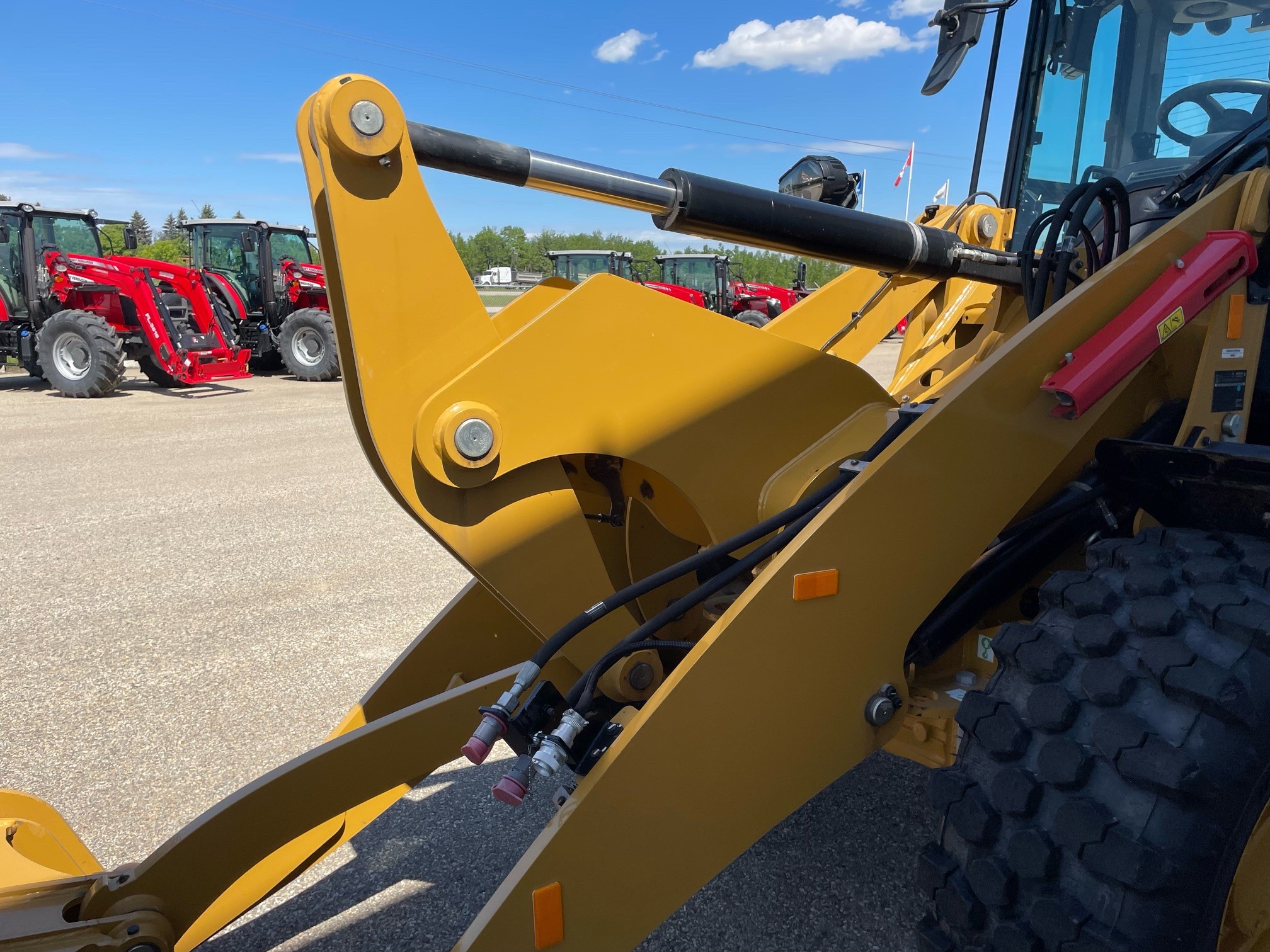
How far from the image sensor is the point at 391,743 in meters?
1.98

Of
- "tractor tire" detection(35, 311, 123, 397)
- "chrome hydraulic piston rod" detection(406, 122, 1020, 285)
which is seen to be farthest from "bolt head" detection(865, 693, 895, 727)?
"tractor tire" detection(35, 311, 123, 397)

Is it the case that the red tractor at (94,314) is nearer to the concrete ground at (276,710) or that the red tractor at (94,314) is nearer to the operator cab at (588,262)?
the concrete ground at (276,710)

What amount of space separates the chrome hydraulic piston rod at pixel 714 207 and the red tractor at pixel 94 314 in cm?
1324

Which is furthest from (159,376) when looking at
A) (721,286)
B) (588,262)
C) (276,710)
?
(276,710)

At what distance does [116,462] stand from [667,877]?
8.54 meters

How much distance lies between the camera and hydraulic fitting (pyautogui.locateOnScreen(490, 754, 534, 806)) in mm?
1521

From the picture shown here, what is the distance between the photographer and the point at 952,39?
2.63 m

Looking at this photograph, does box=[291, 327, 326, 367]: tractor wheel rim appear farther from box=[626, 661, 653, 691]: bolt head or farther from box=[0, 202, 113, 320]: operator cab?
box=[626, 661, 653, 691]: bolt head

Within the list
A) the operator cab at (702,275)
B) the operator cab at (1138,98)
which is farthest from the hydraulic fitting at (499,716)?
the operator cab at (702,275)

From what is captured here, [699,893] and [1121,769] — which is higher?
[1121,769]

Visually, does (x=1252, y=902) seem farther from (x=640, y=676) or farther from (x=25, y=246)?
(x=25, y=246)

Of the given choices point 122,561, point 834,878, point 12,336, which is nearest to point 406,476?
point 834,878

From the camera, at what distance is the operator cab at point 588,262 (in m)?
21.0

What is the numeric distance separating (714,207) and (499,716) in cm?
108
